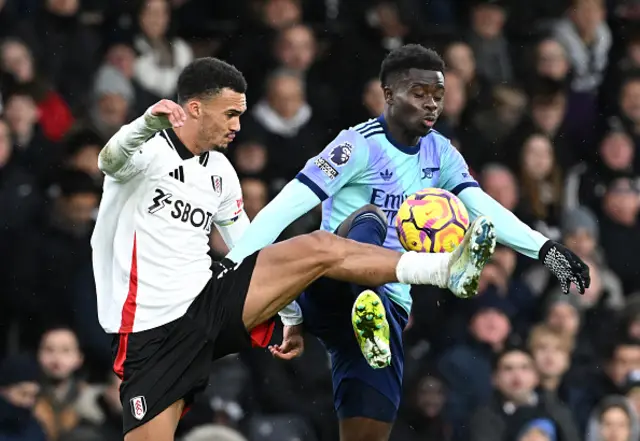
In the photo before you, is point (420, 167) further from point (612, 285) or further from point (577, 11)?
point (577, 11)

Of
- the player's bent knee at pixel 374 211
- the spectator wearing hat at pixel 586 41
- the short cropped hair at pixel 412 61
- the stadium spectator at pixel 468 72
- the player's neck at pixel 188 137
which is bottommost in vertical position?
the player's neck at pixel 188 137

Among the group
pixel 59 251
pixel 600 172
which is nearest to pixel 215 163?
pixel 59 251

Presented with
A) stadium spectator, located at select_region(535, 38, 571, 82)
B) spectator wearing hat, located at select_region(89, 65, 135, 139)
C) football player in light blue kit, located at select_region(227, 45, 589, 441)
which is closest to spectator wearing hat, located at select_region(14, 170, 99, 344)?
spectator wearing hat, located at select_region(89, 65, 135, 139)

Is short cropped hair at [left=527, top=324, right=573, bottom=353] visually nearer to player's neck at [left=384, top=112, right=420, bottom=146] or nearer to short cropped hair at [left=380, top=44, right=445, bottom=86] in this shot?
player's neck at [left=384, top=112, right=420, bottom=146]

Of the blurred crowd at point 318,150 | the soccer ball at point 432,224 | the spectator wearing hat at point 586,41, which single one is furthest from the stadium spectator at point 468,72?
the soccer ball at point 432,224

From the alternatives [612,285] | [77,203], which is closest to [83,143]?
[77,203]

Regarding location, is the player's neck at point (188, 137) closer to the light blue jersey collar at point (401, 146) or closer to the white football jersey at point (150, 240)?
the white football jersey at point (150, 240)

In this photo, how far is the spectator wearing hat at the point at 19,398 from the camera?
29.8ft

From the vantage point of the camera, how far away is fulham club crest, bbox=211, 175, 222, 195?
7.36 m

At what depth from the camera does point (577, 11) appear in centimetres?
1289

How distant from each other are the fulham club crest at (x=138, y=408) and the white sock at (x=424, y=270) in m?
1.35

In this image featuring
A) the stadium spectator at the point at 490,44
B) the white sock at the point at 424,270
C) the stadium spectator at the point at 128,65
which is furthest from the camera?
the stadium spectator at the point at 490,44

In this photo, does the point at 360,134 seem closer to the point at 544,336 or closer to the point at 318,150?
the point at 318,150

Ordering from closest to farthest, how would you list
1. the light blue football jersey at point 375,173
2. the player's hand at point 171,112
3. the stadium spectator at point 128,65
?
the player's hand at point 171,112, the light blue football jersey at point 375,173, the stadium spectator at point 128,65
